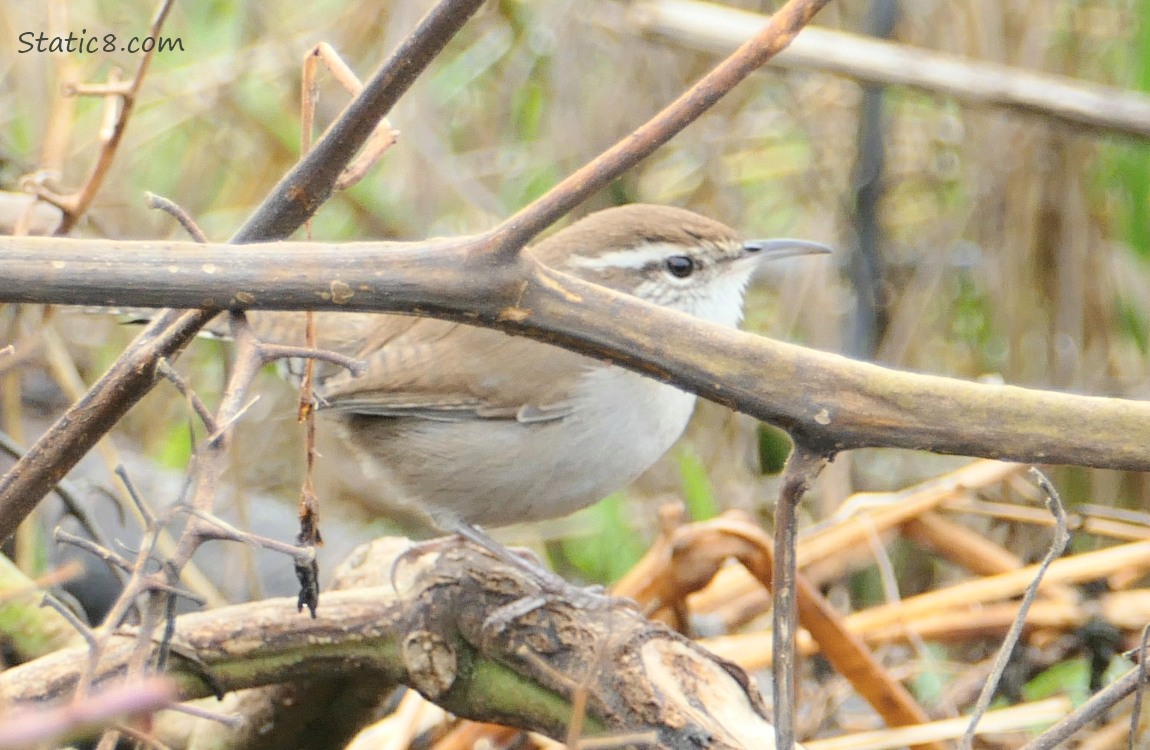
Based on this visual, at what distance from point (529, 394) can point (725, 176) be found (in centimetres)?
290

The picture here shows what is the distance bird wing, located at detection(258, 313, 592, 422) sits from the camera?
3.02 meters

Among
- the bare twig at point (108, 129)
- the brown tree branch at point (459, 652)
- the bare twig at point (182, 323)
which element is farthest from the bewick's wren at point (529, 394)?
the bare twig at point (182, 323)

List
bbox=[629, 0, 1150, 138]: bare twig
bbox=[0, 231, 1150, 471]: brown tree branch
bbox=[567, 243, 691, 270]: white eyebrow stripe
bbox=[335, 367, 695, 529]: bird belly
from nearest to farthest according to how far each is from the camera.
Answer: bbox=[0, 231, 1150, 471]: brown tree branch
bbox=[335, 367, 695, 529]: bird belly
bbox=[567, 243, 691, 270]: white eyebrow stripe
bbox=[629, 0, 1150, 138]: bare twig

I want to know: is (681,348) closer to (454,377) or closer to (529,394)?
(529,394)

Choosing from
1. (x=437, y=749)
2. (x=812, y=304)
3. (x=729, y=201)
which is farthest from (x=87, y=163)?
(x=437, y=749)

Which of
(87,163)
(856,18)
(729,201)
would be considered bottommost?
(87,163)

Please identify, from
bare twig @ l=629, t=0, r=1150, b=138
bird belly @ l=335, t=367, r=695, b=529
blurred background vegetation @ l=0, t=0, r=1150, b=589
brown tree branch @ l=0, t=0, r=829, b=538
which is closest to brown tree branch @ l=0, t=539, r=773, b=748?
bird belly @ l=335, t=367, r=695, b=529

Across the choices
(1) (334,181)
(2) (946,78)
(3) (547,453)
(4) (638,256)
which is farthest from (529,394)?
(2) (946,78)

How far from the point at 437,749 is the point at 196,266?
171 cm

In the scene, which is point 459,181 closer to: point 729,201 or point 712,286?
point 729,201

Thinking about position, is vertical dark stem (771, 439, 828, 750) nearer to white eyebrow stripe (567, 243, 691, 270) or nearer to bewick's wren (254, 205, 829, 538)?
bewick's wren (254, 205, 829, 538)

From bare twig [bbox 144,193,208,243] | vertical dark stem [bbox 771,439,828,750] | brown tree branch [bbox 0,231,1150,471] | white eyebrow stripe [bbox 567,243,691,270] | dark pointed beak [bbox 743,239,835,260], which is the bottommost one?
vertical dark stem [bbox 771,439,828,750]

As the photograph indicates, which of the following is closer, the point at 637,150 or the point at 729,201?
the point at 637,150

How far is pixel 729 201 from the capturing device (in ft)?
18.0
